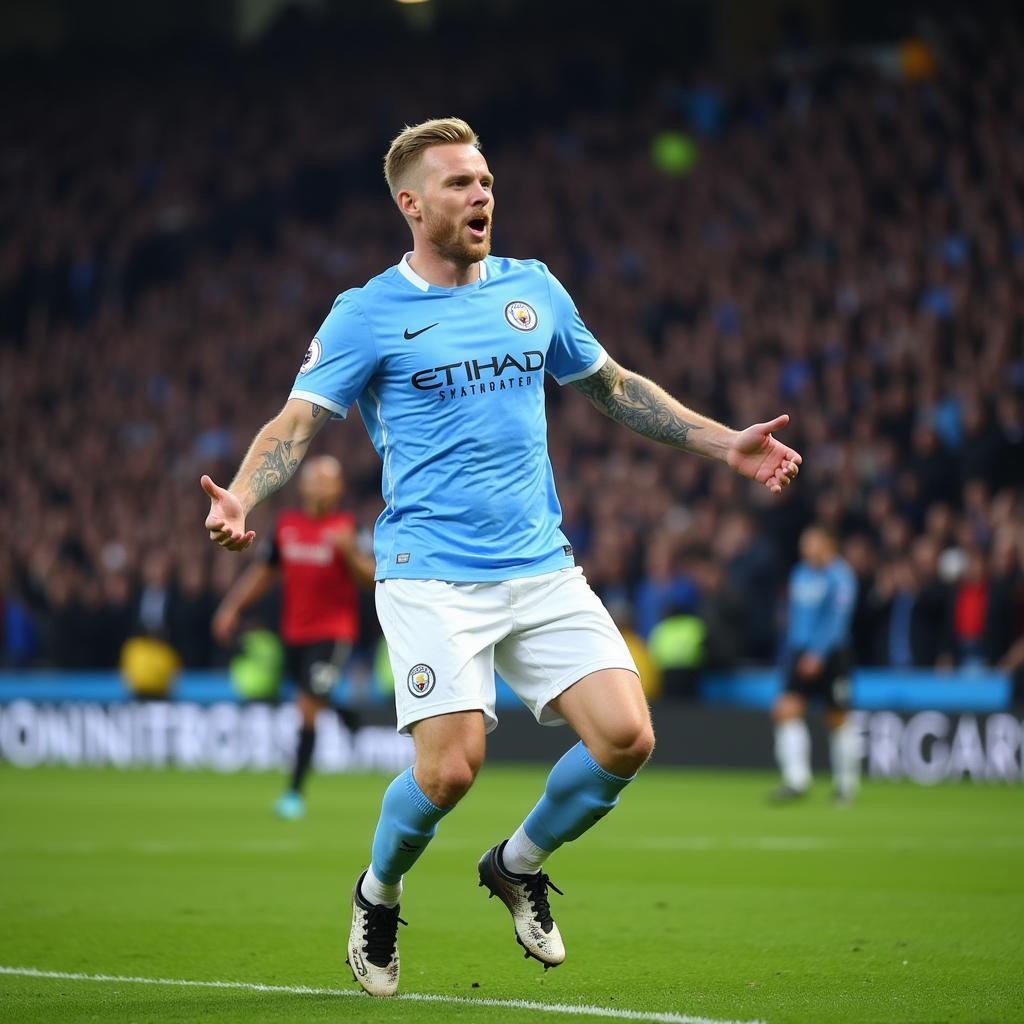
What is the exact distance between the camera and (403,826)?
5855mm

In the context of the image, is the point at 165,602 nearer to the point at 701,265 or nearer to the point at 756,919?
the point at 701,265

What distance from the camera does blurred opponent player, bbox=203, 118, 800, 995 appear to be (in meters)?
5.77

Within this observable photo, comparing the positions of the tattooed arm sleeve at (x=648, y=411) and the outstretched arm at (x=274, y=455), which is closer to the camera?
the outstretched arm at (x=274, y=455)

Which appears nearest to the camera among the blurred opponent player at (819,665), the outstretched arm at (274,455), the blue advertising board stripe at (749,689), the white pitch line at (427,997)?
the white pitch line at (427,997)

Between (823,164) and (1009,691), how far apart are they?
886cm

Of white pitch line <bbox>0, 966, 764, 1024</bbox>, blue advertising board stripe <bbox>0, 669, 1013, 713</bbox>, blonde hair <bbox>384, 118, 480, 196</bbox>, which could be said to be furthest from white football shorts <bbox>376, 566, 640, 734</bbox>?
blue advertising board stripe <bbox>0, 669, 1013, 713</bbox>

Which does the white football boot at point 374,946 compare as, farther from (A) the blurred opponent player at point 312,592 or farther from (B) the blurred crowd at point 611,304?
(B) the blurred crowd at point 611,304

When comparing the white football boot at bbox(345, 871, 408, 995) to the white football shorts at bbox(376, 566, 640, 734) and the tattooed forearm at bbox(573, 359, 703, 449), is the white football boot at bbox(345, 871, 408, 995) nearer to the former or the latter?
the white football shorts at bbox(376, 566, 640, 734)

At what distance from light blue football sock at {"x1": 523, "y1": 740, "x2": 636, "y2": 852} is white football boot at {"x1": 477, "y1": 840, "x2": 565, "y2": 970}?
13 cm

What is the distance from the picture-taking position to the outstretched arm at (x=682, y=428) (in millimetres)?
6000

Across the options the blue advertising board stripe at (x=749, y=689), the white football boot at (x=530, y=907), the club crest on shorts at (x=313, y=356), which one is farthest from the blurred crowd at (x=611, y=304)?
the club crest on shorts at (x=313, y=356)

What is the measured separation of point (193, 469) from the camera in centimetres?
2638

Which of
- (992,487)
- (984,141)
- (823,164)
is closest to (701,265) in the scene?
(823,164)

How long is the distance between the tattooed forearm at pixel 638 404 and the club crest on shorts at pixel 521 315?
A: 39 cm
